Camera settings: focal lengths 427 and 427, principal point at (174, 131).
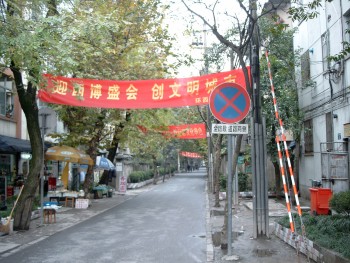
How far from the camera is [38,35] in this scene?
30.2 feet

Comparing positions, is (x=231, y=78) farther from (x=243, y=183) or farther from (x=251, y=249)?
(x=243, y=183)

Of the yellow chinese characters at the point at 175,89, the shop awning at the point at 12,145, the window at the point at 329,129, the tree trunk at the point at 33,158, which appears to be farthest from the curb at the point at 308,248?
the shop awning at the point at 12,145

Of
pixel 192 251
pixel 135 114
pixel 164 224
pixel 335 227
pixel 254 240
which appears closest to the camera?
pixel 335 227

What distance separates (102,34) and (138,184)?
29124mm

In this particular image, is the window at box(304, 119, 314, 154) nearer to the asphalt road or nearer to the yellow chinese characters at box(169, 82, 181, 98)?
the asphalt road

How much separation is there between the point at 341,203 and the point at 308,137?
886 cm

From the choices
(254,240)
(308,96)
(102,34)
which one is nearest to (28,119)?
(102,34)

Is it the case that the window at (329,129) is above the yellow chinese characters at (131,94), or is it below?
below

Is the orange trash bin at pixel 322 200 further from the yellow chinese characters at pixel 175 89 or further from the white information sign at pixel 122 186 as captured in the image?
the white information sign at pixel 122 186

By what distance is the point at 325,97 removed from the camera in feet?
53.7

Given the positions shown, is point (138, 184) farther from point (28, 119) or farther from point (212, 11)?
point (212, 11)

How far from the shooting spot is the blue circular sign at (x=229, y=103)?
820 cm

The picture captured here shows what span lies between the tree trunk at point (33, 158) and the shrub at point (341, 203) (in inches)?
334

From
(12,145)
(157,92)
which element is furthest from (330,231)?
(12,145)
